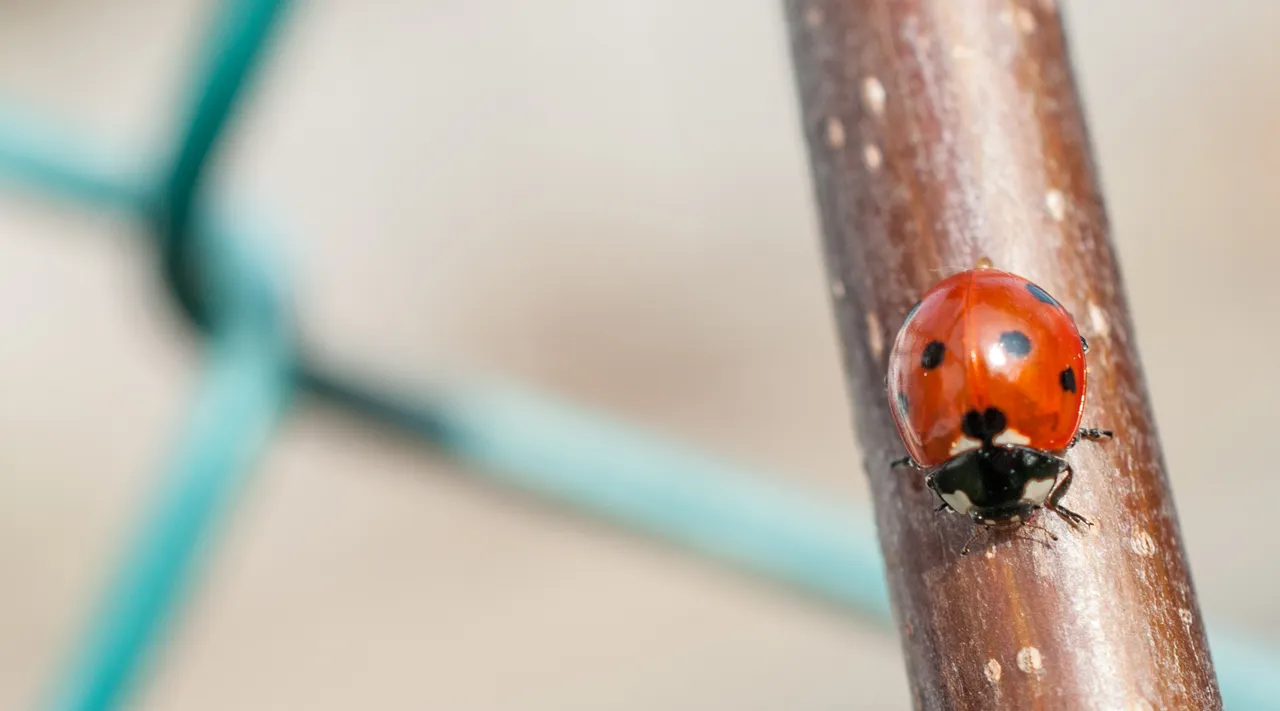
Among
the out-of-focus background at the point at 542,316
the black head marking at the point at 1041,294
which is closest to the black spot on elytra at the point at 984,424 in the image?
the black head marking at the point at 1041,294

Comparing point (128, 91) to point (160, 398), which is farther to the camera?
point (128, 91)

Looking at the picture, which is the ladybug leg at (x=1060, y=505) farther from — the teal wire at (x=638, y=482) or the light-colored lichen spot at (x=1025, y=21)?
the teal wire at (x=638, y=482)

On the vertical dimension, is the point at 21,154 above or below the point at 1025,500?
above

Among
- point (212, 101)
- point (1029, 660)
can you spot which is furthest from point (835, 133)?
point (212, 101)

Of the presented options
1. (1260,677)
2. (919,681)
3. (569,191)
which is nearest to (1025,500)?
(919,681)

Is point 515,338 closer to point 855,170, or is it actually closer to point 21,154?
point 21,154

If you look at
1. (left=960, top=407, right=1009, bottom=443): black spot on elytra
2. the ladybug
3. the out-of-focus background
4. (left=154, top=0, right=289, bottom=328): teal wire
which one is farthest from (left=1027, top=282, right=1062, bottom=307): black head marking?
the out-of-focus background

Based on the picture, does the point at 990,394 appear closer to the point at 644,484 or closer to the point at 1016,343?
the point at 1016,343
